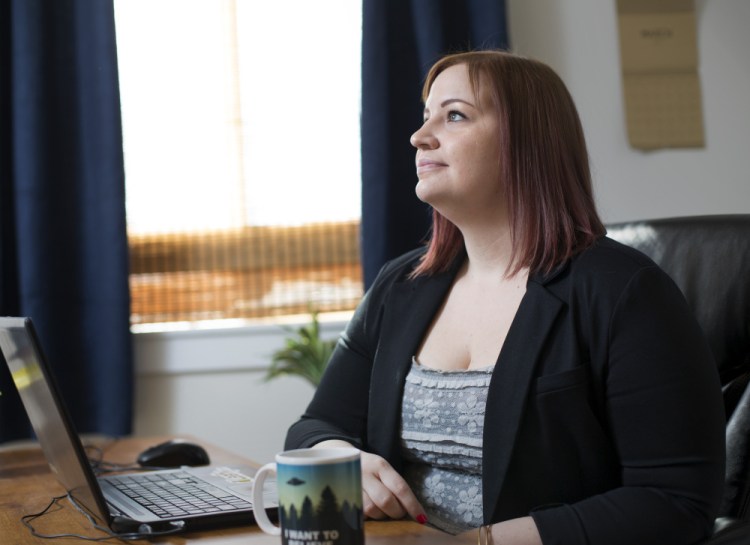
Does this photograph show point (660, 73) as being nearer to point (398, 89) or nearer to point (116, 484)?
point (398, 89)

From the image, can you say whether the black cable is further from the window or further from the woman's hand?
the window

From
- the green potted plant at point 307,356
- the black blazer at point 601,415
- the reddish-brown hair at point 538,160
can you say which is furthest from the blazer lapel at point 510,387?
the green potted plant at point 307,356

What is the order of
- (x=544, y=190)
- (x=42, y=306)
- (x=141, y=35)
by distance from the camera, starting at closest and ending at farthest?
1. (x=544, y=190)
2. (x=42, y=306)
3. (x=141, y=35)

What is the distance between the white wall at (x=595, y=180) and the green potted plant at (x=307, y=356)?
145 mm

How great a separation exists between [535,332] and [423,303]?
11.2 inches

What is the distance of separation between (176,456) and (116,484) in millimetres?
201

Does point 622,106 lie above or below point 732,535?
above

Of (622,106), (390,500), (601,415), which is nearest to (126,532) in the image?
(390,500)

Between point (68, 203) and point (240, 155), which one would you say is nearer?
point (68, 203)

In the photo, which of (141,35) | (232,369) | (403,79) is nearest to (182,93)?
(141,35)

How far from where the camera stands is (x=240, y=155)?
2998 millimetres

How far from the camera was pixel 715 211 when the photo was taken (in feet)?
10.3

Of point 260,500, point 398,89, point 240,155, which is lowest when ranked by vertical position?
point 260,500

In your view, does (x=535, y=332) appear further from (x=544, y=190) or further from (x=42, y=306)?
(x=42, y=306)
